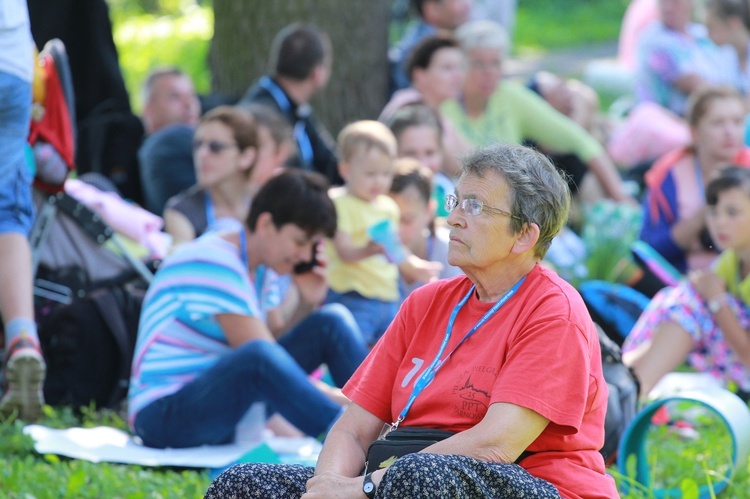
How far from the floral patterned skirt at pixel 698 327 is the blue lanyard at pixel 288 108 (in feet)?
8.04

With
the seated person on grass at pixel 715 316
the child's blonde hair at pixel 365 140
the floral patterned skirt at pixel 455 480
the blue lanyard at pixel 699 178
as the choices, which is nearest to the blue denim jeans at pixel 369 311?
the child's blonde hair at pixel 365 140

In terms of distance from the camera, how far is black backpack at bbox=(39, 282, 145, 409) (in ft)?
17.2

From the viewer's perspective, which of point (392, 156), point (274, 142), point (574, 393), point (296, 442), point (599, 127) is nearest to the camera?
point (574, 393)

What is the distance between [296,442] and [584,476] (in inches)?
89.8

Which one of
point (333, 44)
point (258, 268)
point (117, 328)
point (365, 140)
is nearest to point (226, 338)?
point (258, 268)

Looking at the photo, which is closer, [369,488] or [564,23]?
[369,488]

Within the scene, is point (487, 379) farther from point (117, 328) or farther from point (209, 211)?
point (209, 211)

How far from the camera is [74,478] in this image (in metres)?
4.07

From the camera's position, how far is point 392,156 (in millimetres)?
5914

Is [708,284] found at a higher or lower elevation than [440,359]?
lower

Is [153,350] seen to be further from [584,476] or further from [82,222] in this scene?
[584,476]

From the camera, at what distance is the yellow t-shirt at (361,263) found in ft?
19.2

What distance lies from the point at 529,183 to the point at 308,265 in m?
2.20

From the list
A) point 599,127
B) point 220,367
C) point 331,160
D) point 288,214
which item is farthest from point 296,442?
point 599,127
